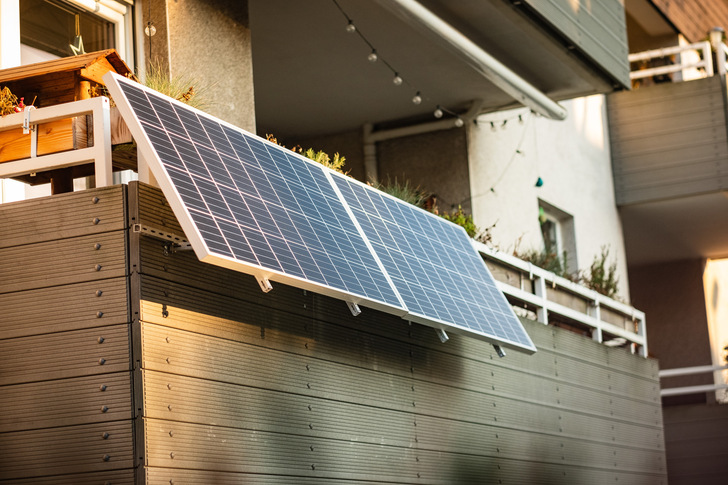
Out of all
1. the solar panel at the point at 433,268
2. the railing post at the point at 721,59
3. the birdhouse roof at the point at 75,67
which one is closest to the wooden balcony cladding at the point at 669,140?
the railing post at the point at 721,59

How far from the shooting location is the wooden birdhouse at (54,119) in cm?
645

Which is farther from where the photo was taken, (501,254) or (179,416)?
(501,254)

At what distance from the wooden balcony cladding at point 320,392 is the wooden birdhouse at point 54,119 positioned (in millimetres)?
715

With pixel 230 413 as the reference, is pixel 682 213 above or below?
above

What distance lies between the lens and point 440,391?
892 cm

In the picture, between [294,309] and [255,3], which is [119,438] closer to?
[294,309]

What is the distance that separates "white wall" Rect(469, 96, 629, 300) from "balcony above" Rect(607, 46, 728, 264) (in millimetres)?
313

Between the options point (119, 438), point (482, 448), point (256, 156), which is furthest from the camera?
point (482, 448)

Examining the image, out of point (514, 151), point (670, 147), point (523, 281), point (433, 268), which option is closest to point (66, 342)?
point (433, 268)

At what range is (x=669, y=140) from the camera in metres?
19.4

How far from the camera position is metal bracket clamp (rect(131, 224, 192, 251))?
19.6 feet

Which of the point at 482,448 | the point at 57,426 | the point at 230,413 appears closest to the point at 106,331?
the point at 57,426

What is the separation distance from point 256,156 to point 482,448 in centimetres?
380

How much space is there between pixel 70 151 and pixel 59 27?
7.67 ft
